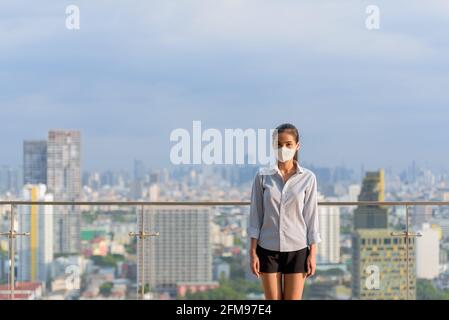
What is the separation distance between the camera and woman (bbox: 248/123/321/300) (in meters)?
2.91

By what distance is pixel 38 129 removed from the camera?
3606 centimetres

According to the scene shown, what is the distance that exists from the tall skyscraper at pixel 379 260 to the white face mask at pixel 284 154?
1.89 meters

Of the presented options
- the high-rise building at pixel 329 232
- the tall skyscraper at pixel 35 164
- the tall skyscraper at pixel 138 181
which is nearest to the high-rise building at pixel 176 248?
the high-rise building at pixel 329 232

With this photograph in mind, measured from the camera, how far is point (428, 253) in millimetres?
5230

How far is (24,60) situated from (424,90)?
14223mm

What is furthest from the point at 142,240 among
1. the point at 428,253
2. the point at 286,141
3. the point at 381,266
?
the point at 286,141

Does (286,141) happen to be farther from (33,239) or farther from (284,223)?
(33,239)

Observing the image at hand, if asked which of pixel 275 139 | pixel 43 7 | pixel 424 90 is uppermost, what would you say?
pixel 43 7

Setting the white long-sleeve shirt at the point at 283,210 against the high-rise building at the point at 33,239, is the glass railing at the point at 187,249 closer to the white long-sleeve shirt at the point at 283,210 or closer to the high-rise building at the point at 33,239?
the high-rise building at the point at 33,239

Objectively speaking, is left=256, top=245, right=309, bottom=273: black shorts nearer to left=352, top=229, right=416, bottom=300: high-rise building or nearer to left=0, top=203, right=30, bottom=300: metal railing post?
left=352, top=229, right=416, bottom=300: high-rise building

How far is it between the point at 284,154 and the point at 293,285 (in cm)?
47

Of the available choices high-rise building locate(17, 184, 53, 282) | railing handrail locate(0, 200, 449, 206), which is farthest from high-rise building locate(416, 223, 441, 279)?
high-rise building locate(17, 184, 53, 282)
